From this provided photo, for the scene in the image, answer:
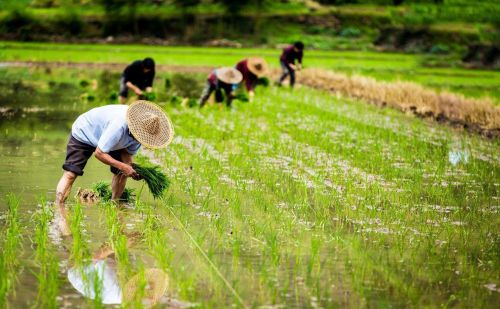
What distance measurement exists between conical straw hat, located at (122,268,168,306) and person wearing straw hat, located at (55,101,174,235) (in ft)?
4.49

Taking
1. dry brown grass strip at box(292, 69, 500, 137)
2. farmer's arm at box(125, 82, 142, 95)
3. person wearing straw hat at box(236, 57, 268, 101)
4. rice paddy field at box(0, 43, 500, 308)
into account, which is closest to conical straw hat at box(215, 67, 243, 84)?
rice paddy field at box(0, 43, 500, 308)

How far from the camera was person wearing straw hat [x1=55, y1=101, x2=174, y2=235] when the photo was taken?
21.8 ft

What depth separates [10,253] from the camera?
5.37m

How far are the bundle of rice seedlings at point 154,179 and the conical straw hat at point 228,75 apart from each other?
24.1 ft

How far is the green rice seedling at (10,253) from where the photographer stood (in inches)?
182

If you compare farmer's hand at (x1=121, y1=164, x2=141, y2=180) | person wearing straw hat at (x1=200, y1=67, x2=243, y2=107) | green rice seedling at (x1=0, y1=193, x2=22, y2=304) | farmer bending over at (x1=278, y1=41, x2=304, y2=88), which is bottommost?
farmer bending over at (x1=278, y1=41, x2=304, y2=88)

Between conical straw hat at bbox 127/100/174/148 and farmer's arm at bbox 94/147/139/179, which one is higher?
conical straw hat at bbox 127/100/174/148

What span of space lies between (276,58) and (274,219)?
25.6m

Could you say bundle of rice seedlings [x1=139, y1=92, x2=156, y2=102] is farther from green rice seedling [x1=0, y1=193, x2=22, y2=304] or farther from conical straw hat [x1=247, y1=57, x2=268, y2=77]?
green rice seedling [x1=0, y1=193, x2=22, y2=304]

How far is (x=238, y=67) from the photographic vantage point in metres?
16.3

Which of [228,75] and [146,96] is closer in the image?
[146,96]

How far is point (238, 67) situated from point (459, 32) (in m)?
27.2

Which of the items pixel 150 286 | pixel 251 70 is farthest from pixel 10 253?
pixel 251 70

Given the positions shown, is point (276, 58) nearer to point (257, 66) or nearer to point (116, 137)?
point (257, 66)
